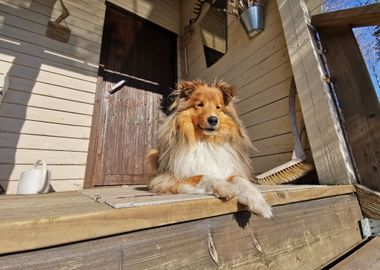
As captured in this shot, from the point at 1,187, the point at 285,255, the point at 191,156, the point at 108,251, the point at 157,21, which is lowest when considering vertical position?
the point at 285,255

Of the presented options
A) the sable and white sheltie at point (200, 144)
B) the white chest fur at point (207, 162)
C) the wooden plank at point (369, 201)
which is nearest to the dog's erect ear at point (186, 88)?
the sable and white sheltie at point (200, 144)

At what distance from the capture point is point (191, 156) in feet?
5.15

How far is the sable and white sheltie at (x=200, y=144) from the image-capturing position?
142 cm

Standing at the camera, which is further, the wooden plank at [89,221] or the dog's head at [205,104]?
the dog's head at [205,104]

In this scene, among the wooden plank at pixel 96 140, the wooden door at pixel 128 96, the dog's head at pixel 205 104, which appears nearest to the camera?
the dog's head at pixel 205 104

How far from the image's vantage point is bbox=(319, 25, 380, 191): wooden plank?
1615 millimetres

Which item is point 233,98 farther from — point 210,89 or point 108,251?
point 108,251

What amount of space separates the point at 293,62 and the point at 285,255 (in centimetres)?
163

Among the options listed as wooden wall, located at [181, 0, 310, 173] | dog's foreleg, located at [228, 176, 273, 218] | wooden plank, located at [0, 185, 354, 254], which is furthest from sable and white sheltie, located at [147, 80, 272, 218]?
wooden wall, located at [181, 0, 310, 173]

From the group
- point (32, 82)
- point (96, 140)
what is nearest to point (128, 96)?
point (96, 140)

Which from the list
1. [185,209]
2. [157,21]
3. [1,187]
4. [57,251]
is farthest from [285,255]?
[157,21]

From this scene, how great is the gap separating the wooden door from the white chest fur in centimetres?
179

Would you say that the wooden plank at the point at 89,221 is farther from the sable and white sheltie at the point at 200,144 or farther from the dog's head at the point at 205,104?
the dog's head at the point at 205,104

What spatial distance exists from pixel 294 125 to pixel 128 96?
2419mm
